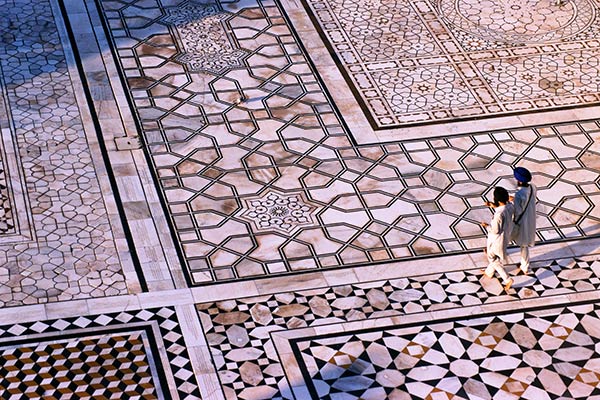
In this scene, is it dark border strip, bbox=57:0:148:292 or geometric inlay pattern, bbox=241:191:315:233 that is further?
geometric inlay pattern, bbox=241:191:315:233

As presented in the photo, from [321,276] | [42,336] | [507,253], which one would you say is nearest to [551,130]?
[507,253]

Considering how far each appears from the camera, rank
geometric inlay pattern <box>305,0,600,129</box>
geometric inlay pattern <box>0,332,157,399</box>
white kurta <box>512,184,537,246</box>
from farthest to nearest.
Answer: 1. geometric inlay pattern <box>305,0,600,129</box>
2. white kurta <box>512,184,537,246</box>
3. geometric inlay pattern <box>0,332,157,399</box>

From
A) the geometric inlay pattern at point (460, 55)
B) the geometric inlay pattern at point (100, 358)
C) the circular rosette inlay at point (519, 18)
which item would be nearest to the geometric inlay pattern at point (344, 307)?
the geometric inlay pattern at point (100, 358)

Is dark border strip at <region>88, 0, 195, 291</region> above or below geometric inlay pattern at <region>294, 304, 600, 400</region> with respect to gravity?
below

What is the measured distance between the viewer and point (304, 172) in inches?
246

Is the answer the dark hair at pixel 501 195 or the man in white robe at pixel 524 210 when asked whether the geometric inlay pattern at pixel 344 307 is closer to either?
the man in white robe at pixel 524 210

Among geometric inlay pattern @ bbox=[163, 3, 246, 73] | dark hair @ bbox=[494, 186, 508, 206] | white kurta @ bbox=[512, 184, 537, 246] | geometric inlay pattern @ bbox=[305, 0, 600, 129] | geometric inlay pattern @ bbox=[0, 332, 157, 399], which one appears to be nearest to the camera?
geometric inlay pattern @ bbox=[0, 332, 157, 399]

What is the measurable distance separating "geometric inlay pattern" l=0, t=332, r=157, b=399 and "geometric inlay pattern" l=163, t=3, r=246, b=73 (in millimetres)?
2377

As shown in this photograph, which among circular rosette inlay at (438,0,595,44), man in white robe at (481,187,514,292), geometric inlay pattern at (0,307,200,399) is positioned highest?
man in white robe at (481,187,514,292)

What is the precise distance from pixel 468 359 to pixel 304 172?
1.52m

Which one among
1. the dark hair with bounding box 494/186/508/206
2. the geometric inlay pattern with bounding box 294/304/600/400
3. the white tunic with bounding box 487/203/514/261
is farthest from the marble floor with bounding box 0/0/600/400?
the dark hair with bounding box 494/186/508/206

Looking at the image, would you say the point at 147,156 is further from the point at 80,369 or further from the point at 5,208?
the point at 80,369

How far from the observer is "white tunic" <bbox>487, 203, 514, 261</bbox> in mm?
5348

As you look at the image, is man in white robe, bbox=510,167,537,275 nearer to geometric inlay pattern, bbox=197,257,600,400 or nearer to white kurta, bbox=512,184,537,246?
white kurta, bbox=512,184,537,246
